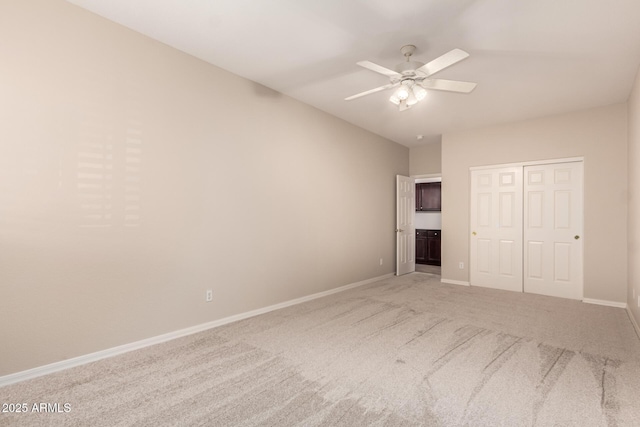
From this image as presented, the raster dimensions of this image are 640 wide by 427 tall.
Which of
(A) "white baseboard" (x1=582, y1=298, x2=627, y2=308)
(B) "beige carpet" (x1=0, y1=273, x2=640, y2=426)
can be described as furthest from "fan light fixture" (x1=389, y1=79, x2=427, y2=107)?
(A) "white baseboard" (x1=582, y1=298, x2=627, y2=308)

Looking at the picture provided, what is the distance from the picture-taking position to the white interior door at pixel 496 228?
5.18m

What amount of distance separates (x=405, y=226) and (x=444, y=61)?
454 centimetres

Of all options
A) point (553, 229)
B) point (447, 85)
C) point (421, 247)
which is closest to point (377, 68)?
point (447, 85)

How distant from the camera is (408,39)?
2.85 m

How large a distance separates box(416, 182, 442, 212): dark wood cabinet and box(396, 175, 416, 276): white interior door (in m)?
1.10

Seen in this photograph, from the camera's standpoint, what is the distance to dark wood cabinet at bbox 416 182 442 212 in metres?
7.83

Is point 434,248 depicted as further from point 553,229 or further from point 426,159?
point 553,229

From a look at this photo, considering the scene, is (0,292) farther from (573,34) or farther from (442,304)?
(573,34)

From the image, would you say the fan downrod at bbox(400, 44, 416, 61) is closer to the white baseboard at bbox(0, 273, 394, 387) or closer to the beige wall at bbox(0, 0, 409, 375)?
the beige wall at bbox(0, 0, 409, 375)

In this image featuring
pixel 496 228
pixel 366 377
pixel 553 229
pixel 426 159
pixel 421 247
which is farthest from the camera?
pixel 421 247

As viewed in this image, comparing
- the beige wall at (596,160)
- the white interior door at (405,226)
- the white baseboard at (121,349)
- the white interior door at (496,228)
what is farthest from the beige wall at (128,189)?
the beige wall at (596,160)

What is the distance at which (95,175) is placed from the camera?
8.57 feet

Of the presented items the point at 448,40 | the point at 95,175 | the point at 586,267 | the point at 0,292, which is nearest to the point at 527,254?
the point at 586,267

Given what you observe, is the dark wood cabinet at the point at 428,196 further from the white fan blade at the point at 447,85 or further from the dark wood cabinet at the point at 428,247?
the white fan blade at the point at 447,85
